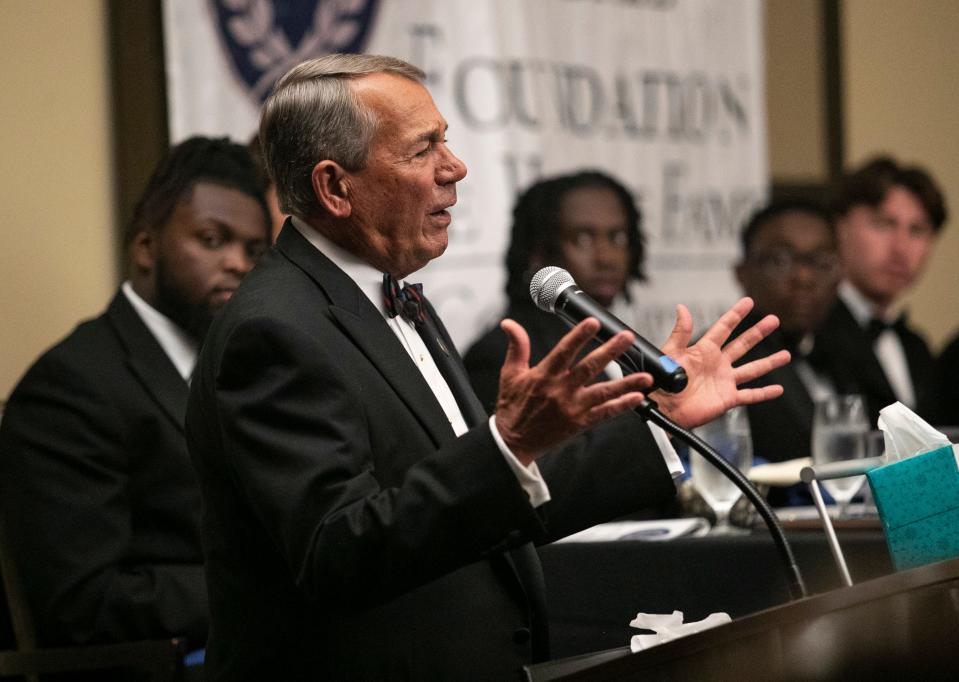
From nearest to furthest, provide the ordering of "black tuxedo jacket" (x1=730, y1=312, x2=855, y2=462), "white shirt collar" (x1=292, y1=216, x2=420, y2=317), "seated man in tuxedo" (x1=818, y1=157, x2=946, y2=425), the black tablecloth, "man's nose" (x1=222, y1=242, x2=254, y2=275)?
"white shirt collar" (x1=292, y1=216, x2=420, y2=317), the black tablecloth, "man's nose" (x1=222, y1=242, x2=254, y2=275), "black tuxedo jacket" (x1=730, y1=312, x2=855, y2=462), "seated man in tuxedo" (x1=818, y1=157, x2=946, y2=425)

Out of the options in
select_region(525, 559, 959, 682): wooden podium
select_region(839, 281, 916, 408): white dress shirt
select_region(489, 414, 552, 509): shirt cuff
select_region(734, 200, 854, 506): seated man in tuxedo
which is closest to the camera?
select_region(525, 559, 959, 682): wooden podium

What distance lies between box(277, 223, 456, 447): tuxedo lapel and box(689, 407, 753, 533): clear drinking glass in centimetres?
91

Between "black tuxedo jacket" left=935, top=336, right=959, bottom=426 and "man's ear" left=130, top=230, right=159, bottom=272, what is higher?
"man's ear" left=130, top=230, right=159, bottom=272

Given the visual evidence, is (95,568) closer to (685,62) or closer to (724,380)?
(724,380)

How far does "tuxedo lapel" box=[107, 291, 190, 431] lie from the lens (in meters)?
3.14

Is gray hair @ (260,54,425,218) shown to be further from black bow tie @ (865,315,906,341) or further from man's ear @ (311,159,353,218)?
black bow tie @ (865,315,906,341)

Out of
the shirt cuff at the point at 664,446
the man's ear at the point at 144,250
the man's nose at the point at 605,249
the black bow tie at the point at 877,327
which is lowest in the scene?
the black bow tie at the point at 877,327

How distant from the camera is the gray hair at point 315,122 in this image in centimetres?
208

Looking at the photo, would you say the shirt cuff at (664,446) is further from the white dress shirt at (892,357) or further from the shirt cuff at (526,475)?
the white dress shirt at (892,357)

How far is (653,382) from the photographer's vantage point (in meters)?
1.77

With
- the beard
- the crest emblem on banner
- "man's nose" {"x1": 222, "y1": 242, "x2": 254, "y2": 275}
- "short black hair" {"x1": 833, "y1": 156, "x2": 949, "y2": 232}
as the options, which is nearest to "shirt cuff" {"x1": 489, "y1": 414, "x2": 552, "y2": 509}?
the beard

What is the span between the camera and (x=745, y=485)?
181 centimetres

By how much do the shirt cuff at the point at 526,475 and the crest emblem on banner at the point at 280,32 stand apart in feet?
8.87

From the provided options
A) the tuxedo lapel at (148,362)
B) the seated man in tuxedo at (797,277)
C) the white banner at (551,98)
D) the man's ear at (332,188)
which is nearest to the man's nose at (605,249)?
the white banner at (551,98)
